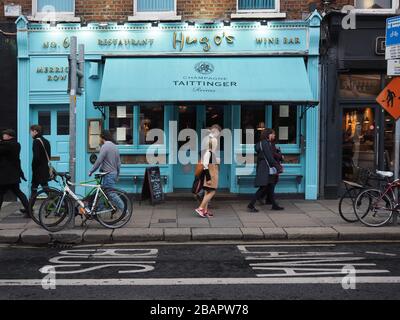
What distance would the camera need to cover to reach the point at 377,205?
9.20 metres

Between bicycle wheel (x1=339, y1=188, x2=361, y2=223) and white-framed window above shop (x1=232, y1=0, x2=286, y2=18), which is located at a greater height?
white-framed window above shop (x1=232, y1=0, x2=286, y2=18)

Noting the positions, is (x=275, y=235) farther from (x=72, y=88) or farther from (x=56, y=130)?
(x=56, y=130)

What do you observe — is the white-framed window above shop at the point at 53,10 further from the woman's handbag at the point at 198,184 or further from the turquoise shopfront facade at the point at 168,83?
the woman's handbag at the point at 198,184

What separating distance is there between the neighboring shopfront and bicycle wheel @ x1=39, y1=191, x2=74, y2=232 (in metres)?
6.19

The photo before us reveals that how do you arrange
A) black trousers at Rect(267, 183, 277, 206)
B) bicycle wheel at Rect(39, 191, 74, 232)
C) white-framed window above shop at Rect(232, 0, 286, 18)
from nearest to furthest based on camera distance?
bicycle wheel at Rect(39, 191, 74, 232) < black trousers at Rect(267, 183, 277, 206) < white-framed window above shop at Rect(232, 0, 286, 18)

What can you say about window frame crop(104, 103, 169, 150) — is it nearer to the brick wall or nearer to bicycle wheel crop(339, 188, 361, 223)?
the brick wall

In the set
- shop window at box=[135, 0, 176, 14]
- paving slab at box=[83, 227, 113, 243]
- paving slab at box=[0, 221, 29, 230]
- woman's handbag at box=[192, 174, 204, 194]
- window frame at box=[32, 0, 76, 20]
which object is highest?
shop window at box=[135, 0, 176, 14]

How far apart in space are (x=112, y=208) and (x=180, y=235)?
1.38 metres

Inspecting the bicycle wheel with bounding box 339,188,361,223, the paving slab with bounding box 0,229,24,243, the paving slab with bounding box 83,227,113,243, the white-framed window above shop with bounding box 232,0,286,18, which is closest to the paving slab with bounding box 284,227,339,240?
the bicycle wheel with bounding box 339,188,361,223

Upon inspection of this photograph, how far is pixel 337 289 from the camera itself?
5750mm

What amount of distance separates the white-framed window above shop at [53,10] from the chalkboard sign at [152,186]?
407 centimetres

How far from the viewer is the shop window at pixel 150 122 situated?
40.8ft

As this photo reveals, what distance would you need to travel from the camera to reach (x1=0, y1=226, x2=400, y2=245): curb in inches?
331

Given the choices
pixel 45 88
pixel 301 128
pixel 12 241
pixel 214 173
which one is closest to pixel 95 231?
pixel 12 241
